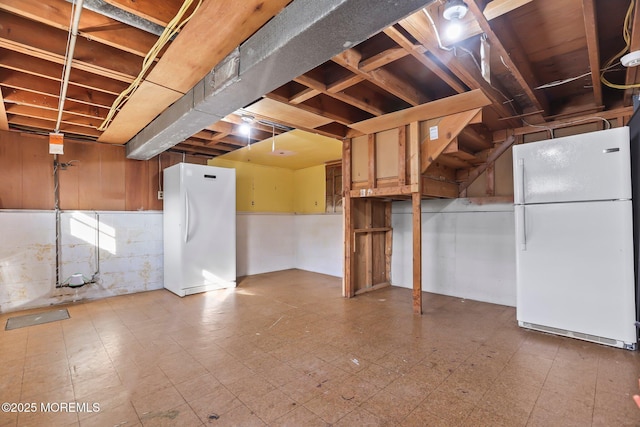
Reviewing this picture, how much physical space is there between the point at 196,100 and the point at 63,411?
7.85ft

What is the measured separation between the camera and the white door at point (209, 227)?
4.36 metres

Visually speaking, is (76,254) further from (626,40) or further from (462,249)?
(626,40)

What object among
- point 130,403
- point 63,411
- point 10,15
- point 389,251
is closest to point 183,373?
point 130,403

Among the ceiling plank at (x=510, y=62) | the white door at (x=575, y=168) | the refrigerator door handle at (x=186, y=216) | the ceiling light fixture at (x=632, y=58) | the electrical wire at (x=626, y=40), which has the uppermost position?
the electrical wire at (x=626, y=40)

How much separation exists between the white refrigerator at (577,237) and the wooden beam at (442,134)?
1.98ft

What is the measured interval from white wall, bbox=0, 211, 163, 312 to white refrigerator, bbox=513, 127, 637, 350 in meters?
5.24

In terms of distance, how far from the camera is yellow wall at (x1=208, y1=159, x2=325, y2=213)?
6039mm

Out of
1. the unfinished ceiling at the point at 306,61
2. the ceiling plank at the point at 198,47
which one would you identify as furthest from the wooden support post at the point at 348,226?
the ceiling plank at the point at 198,47

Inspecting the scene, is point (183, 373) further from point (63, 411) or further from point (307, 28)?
point (307, 28)

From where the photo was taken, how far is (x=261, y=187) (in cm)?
632

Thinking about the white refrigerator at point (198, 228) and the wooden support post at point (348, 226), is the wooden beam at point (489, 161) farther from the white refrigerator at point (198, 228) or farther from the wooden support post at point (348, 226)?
the white refrigerator at point (198, 228)

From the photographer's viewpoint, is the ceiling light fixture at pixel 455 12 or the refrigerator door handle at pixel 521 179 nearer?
the ceiling light fixture at pixel 455 12

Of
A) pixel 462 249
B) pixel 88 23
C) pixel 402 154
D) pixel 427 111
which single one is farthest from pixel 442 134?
pixel 88 23

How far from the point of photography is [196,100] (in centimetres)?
253
